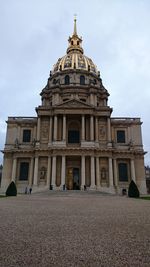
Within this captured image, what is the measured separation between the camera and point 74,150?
39.0 meters

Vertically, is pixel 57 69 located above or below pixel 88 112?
above

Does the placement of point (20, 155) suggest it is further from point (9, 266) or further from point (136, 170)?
point (9, 266)

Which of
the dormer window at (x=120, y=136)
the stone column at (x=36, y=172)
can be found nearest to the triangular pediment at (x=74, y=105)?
the dormer window at (x=120, y=136)

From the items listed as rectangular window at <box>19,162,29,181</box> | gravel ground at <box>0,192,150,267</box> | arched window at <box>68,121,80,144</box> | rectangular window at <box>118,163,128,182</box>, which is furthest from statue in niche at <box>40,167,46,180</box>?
gravel ground at <box>0,192,150,267</box>

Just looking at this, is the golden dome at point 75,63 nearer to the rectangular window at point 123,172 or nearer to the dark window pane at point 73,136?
the dark window pane at point 73,136

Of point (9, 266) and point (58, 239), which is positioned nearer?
point (9, 266)

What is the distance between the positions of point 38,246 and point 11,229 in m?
1.98

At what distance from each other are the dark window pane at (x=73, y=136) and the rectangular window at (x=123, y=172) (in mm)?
9344

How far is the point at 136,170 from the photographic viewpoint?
41.7 metres

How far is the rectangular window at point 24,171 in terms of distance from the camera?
4106 cm

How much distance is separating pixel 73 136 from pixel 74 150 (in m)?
5.91

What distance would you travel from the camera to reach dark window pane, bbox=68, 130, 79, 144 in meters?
44.0

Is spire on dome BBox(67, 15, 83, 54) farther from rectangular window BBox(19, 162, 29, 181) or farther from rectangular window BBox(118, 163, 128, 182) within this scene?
rectangular window BBox(118, 163, 128, 182)

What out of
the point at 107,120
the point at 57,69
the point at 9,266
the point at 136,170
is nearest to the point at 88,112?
the point at 107,120
